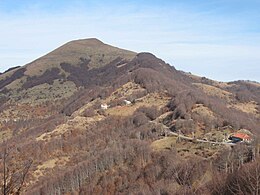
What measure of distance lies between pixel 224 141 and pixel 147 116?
133 feet

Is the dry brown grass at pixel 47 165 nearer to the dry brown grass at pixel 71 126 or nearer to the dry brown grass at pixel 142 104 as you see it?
the dry brown grass at pixel 71 126

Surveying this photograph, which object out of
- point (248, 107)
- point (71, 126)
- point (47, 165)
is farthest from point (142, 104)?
point (248, 107)

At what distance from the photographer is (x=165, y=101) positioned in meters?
127

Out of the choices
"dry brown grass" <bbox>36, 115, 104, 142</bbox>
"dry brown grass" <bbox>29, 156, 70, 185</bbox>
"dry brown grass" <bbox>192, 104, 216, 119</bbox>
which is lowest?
"dry brown grass" <bbox>29, 156, 70, 185</bbox>

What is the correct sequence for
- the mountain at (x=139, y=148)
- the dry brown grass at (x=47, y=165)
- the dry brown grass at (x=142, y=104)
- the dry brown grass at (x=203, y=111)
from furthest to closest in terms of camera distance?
the dry brown grass at (x=142, y=104) → the dry brown grass at (x=203, y=111) → the dry brown grass at (x=47, y=165) → the mountain at (x=139, y=148)

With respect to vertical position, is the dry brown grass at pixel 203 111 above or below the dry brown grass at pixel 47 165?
above

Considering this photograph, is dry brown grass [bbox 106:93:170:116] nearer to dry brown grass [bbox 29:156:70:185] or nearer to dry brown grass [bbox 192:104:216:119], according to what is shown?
dry brown grass [bbox 192:104:216:119]

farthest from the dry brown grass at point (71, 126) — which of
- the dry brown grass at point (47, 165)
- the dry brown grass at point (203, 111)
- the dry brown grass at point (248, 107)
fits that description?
the dry brown grass at point (248, 107)

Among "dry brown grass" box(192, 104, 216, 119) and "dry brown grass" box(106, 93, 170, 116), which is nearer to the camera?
"dry brown grass" box(192, 104, 216, 119)

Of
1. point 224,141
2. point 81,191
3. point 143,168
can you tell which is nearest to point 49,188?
point 81,191

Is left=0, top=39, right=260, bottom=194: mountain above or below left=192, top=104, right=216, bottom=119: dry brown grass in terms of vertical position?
below

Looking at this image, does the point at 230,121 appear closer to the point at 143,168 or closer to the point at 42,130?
the point at 143,168

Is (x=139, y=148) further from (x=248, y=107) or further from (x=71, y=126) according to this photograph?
(x=248, y=107)

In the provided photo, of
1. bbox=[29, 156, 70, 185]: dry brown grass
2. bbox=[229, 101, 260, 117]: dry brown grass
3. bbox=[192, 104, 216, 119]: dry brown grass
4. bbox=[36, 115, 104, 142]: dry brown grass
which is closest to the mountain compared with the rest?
bbox=[29, 156, 70, 185]: dry brown grass
